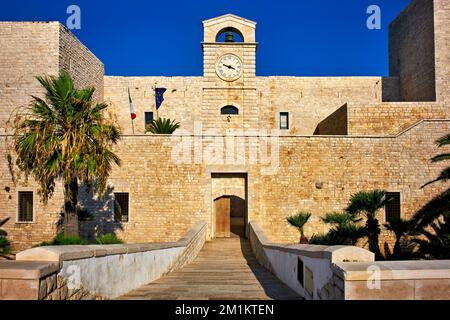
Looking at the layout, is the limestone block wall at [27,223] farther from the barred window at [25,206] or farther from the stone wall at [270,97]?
the stone wall at [270,97]

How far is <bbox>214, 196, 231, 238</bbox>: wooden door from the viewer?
18797 millimetres

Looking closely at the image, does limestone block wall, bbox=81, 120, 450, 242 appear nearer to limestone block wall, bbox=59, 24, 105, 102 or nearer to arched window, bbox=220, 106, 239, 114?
arched window, bbox=220, 106, 239, 114

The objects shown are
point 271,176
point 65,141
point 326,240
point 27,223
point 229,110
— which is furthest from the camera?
→ point 229,110

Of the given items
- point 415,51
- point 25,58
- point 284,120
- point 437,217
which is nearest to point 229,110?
point 284,120

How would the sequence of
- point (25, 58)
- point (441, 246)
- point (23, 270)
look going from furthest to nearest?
1. point (25, 58)
2. point (441, 246)
3. point (23, 270)

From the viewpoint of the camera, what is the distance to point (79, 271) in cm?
510

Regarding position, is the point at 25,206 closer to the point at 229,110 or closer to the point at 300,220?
the point at 229,110

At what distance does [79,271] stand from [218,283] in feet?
11.1

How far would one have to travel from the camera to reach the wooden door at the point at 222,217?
61.7ft

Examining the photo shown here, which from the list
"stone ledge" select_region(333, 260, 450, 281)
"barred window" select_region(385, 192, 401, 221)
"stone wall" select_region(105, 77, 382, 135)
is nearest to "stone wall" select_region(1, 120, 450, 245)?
"barred window" select_region(385, 192, 401, 221)

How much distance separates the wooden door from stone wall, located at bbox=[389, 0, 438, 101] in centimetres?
1157

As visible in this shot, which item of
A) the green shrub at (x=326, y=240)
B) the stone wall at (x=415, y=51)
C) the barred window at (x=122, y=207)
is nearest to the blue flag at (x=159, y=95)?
the barred window at (x=122, y=207)
